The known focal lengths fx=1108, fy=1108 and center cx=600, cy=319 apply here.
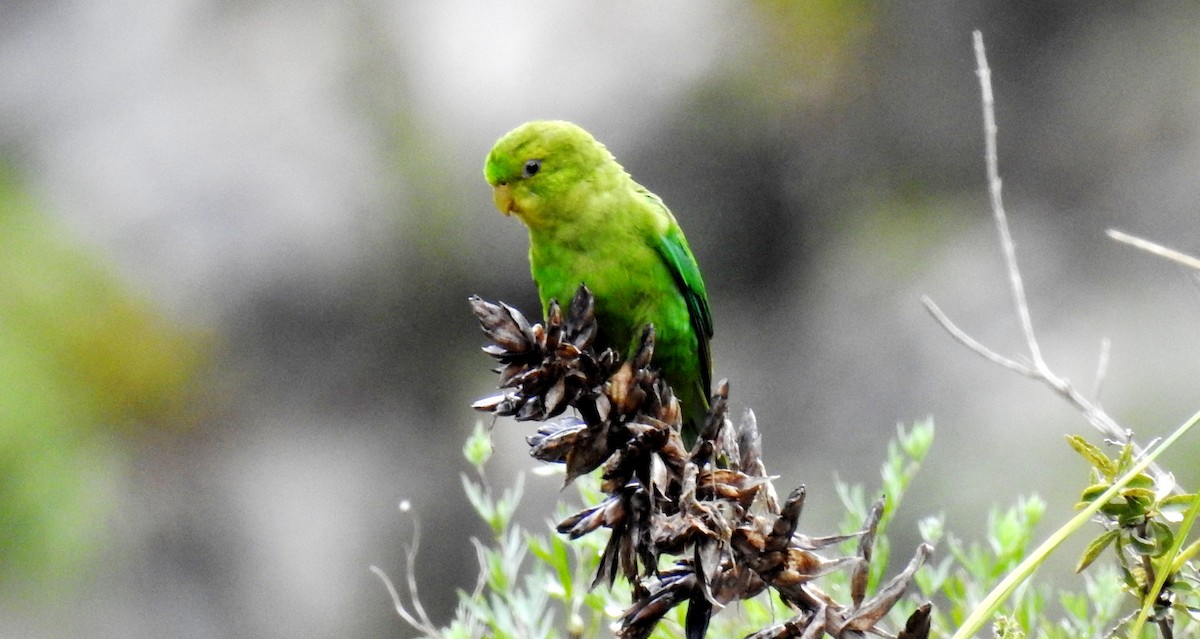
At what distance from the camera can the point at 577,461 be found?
1.25 m

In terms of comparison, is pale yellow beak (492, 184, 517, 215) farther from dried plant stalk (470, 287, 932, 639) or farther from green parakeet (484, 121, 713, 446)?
dried plant stalk (470, 287, 932, 639)

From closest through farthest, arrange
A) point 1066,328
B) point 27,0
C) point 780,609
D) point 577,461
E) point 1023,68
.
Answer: point 577,461 < point 780,609 < point 1066,328 < point 1023,68 < point 27,0

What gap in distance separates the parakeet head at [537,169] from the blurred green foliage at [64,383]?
410cm

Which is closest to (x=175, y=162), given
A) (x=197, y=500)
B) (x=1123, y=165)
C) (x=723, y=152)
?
(x=197, y=500)

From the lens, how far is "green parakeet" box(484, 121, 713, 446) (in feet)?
7.77

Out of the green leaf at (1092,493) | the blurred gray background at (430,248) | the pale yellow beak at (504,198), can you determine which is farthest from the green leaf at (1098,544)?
the blurred gray background at (430,248)

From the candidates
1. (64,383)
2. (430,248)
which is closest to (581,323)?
(430,248)

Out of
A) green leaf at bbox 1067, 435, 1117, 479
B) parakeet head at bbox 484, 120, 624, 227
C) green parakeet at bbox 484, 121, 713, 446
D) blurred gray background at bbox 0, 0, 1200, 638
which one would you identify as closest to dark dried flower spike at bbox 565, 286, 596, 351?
green leaf at bbox 1067, 435, 1117, 479

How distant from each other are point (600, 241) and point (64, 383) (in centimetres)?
446

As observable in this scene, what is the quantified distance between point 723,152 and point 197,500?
3446 millimetres

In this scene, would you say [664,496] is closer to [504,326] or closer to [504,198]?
[504,326]

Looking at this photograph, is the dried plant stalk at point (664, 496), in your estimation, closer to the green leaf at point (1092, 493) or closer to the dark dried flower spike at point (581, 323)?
the dark dried flower spike at point (581, 323)

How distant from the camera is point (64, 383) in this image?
5.82 m

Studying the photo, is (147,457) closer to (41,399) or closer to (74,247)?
(41,399)
